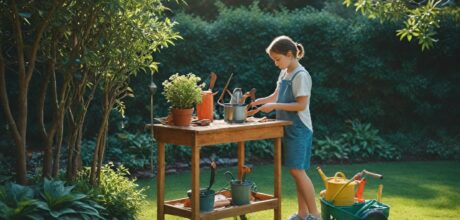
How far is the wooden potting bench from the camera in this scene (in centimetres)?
515

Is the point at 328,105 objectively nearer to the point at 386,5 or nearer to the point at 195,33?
the point at 195,33

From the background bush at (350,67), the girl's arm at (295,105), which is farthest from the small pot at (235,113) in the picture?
the background bush at (350,67)

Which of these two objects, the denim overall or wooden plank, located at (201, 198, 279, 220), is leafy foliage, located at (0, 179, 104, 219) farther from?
the denim overall

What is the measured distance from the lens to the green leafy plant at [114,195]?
5488mm

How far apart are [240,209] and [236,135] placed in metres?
0.67

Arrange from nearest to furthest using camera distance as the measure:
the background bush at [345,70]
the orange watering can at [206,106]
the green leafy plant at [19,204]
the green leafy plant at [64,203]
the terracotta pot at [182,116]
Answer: the green leafy plant at [19,204], the green leafy plant at [64,203], the terracotta pot at [182,116], the orange watering can at [206,106], the background bush at [345,70]

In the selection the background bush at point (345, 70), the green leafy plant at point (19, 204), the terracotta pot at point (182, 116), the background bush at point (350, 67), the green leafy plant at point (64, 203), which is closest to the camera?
the green leafy plant at point (19, 204)

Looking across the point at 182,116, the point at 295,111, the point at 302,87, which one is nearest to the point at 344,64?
the point at 295,111

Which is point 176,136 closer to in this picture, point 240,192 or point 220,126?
point 220,126

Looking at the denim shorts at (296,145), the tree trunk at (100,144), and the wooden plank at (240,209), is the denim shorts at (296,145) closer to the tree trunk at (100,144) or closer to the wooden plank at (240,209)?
the wooden plank at (240,209)

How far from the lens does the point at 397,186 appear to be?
8242 mm

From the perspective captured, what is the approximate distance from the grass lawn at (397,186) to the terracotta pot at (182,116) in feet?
4.47

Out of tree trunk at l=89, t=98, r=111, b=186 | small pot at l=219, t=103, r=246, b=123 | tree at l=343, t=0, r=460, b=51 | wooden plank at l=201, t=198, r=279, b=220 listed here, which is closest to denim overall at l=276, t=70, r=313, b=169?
wooden plank at l=201, t=198, r=279, b=220

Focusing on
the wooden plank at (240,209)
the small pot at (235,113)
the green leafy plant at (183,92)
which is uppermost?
the green leafy plant at (183,92)
